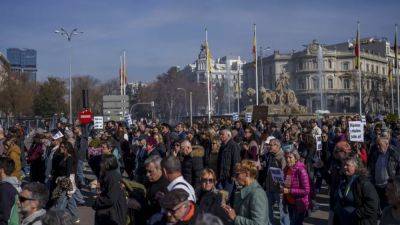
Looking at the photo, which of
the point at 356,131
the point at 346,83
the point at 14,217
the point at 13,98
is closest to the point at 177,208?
the point at 14,217

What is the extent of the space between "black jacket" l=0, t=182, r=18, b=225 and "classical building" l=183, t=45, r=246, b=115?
59.2 metres

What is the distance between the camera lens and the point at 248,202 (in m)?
5.38

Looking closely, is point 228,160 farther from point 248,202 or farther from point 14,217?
point 14,217

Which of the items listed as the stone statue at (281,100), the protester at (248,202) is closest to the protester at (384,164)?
the protester at (248,202)

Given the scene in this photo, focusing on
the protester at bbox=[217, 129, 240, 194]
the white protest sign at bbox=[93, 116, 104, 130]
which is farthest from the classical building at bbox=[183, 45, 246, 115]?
the protester at bbox=[217, 129, 240, 194]

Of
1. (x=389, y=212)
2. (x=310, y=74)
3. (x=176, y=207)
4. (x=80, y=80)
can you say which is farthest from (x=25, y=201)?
(x=310, y=74)

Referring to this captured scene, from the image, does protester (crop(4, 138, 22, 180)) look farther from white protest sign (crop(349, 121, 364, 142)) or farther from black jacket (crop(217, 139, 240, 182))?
white protest sign (crop(349, 121, 364, 142))

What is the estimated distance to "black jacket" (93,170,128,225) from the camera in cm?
595

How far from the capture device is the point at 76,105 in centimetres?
Result: 6856

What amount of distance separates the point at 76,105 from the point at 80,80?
10628 mm

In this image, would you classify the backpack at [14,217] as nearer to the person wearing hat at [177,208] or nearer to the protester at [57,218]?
the protester at [57,218]

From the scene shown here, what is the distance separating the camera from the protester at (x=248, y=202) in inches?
207

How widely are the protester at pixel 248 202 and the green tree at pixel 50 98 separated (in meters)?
52.3

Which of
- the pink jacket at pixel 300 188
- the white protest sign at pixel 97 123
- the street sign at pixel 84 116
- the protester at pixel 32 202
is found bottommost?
the pink jacket at pixel 300 188
